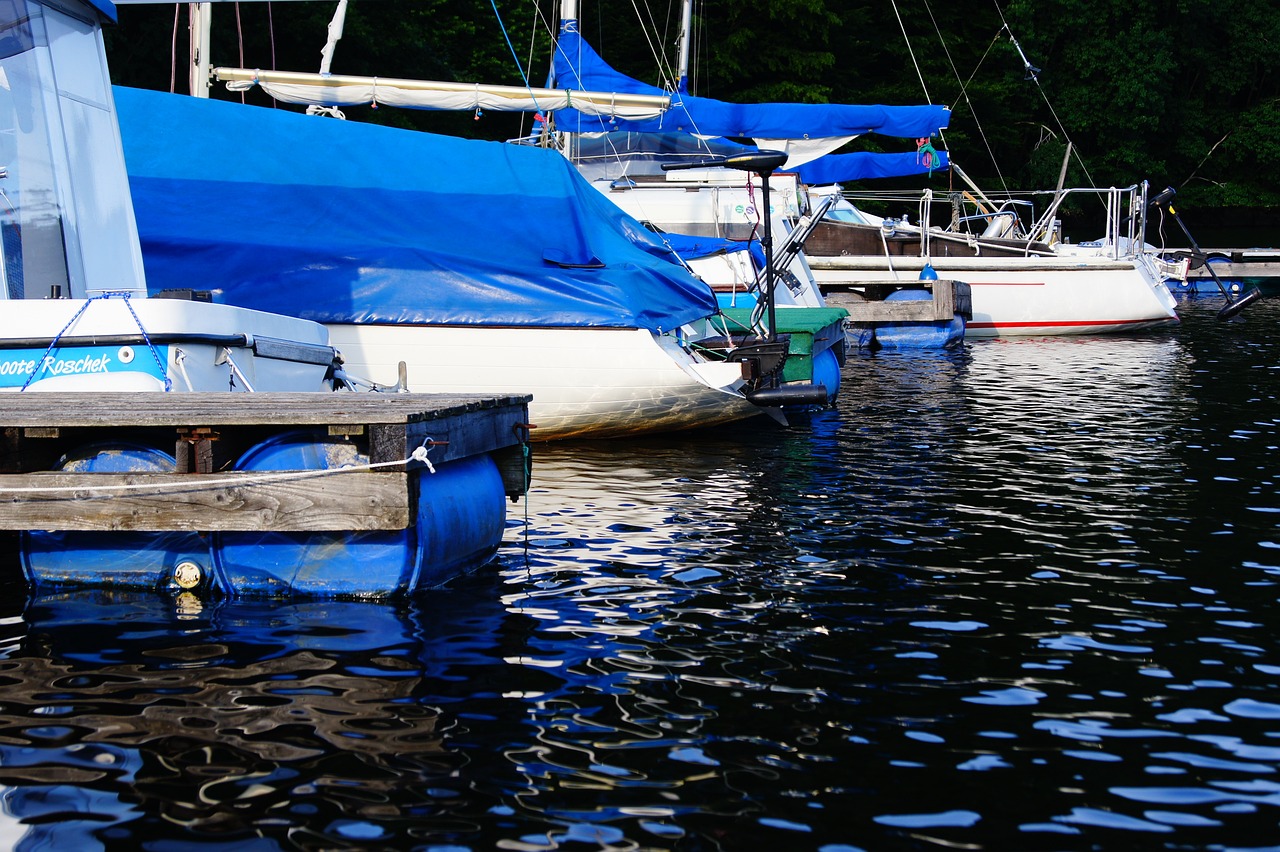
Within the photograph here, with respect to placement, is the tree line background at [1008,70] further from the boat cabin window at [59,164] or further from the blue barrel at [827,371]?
the boat cabin window at [59,164]

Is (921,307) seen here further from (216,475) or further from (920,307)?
(216,475)

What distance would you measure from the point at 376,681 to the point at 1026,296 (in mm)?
22802

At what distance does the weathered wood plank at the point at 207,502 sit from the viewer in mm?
6648

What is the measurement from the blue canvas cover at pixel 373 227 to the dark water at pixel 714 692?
260 cm

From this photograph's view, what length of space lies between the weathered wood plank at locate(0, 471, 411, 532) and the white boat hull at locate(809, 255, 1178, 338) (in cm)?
2075

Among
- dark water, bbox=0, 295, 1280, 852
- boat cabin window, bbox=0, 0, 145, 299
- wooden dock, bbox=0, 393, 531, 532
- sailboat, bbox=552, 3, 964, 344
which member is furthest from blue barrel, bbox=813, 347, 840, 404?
wooden dock, bbox=0, 393, 531, 532

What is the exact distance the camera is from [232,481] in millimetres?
6715

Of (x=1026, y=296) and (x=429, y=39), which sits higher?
(x=429, y=39)

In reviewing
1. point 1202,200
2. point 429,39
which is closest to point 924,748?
point 429,39

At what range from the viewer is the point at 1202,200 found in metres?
55.3

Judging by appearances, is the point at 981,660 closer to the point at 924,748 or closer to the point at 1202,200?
the point at 924,748

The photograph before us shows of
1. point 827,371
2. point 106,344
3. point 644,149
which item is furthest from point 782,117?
point 106,344

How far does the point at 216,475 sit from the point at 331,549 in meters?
0.71

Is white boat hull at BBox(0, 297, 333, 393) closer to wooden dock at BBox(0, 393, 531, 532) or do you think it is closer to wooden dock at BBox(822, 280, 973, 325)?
wooden dock at BBox(0, 393, 531, 532)
